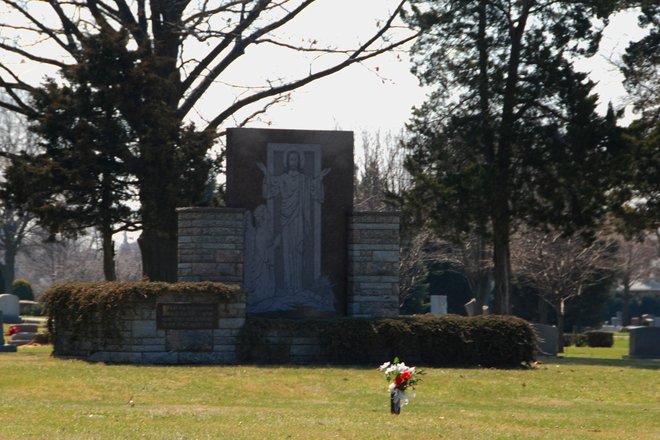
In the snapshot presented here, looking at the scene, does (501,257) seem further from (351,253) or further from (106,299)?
(106,299)

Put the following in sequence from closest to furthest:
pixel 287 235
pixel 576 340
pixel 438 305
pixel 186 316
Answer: pixel 186 316, pixel 287 235, pixel 438 305, pixel 576 340

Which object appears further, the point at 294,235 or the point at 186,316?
the point at 294,235

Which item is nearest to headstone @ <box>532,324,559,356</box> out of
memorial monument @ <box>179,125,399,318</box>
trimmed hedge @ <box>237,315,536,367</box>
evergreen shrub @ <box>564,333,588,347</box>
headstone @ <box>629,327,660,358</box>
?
headstone @ <box>629,327,660,358</box>

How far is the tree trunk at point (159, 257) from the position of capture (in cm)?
3331

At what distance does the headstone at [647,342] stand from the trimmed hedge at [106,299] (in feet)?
52.3

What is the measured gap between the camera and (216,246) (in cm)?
2362

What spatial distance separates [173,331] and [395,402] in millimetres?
8168

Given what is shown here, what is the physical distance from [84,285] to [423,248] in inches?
1302

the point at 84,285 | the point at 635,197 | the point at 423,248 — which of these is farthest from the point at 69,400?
the point at 423,248

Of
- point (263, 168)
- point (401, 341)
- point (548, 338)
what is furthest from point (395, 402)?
point (548, 338)

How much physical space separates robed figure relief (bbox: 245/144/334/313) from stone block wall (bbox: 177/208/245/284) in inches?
11.5

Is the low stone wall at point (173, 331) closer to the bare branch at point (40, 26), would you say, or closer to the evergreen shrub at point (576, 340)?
the bare branch at point (40, 26)

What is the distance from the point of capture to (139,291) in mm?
21625

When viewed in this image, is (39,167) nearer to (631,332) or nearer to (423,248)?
(631,332)
